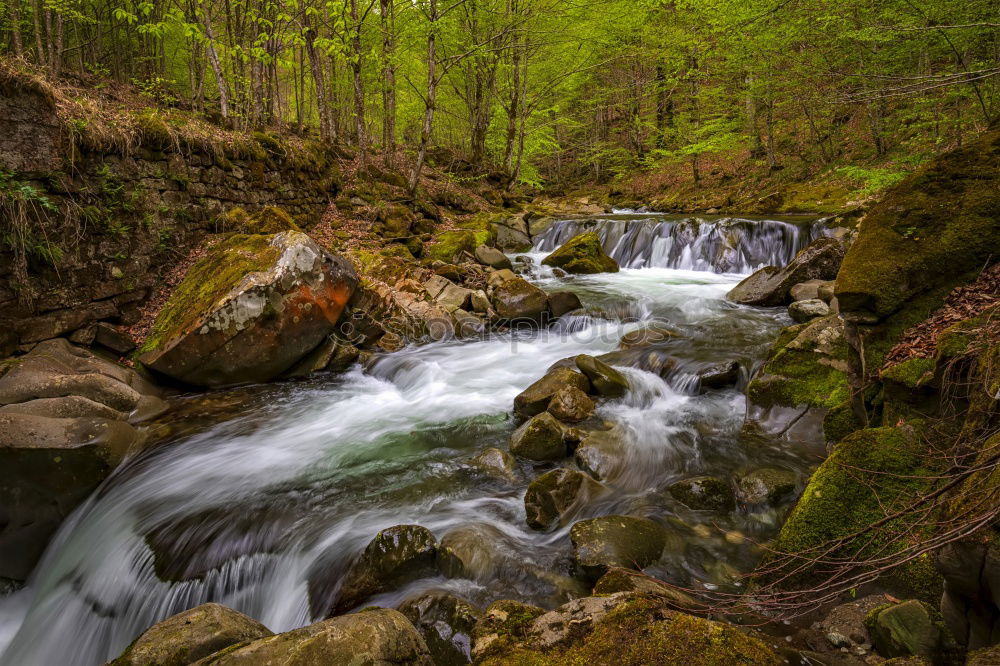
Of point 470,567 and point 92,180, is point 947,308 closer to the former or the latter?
point 470,567

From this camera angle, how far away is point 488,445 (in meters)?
5.33

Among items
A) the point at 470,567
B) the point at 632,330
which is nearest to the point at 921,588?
the point at 470,567

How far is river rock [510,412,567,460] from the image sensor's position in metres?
4.79

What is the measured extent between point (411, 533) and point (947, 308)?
4428 millimetres

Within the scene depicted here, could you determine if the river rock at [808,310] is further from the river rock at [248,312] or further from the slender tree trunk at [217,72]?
the slender tree trunk at [217,72]

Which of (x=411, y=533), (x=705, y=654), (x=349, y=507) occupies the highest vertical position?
(x=705, y=654)

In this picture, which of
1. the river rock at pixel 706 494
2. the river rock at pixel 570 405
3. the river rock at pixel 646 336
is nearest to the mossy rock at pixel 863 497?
the river rock at pixel 706 494

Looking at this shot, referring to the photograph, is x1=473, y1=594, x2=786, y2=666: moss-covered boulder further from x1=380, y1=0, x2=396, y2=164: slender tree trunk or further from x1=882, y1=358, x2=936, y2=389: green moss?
x1=380, y1=0, x2=396, y2=164: slender tree trunk

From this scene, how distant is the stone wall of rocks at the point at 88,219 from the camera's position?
5.58 m

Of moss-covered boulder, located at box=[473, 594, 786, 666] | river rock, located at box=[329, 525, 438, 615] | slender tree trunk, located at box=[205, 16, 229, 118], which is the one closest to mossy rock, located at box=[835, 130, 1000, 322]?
moss-covered boulder, located at box=[473, 594, 786, 666]

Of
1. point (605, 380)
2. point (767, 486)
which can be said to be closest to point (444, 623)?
point (767, 486)

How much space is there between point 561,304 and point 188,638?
25.2ft

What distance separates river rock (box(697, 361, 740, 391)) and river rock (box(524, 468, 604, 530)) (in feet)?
8.70

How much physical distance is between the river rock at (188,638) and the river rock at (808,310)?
26.1 feet
